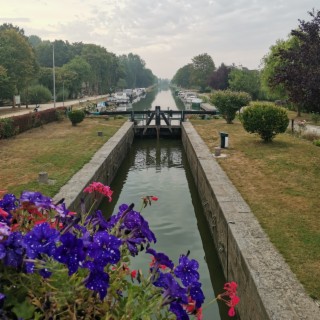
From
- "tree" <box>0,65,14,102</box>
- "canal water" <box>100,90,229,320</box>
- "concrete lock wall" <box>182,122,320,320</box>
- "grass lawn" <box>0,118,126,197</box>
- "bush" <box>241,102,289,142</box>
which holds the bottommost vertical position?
"canal water" <box>100,90,229,320</box>

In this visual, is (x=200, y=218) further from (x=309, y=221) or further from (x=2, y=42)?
(x=2, y=42)

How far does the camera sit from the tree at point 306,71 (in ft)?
35.6

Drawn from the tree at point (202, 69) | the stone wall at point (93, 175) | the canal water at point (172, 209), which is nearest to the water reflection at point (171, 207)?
the canal water at point (172, 209)

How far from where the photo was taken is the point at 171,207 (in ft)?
37.0

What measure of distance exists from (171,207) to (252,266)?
247 inches

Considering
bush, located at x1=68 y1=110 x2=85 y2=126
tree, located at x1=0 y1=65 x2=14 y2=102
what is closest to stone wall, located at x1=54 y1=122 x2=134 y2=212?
bush, located at x1=68 y1=110 x2=85 y2=126

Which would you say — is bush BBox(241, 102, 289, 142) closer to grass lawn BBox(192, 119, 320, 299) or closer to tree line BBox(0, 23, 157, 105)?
grass lawn BBox(192, 119, 320, 299)

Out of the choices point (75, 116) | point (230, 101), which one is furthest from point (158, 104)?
point (75, 116)

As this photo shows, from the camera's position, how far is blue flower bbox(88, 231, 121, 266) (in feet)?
5.31

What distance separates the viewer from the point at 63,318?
174 centimetres

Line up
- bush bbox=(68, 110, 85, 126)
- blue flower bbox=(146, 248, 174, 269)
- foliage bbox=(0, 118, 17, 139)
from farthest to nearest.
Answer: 1. bush bbox=(68, 110, 85, 126)
2. foliage bbox=(0, 118, 17, 139)
3. blue flower bbox=(146, 248, 174, 269)

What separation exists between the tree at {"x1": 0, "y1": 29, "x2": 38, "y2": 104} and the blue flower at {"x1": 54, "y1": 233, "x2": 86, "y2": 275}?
1376 inches

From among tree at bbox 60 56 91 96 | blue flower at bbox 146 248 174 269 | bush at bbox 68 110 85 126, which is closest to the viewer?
blue flower at bbox 146 248 174 269

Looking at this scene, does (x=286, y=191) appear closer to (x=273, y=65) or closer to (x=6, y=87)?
(x=273, y=65)
